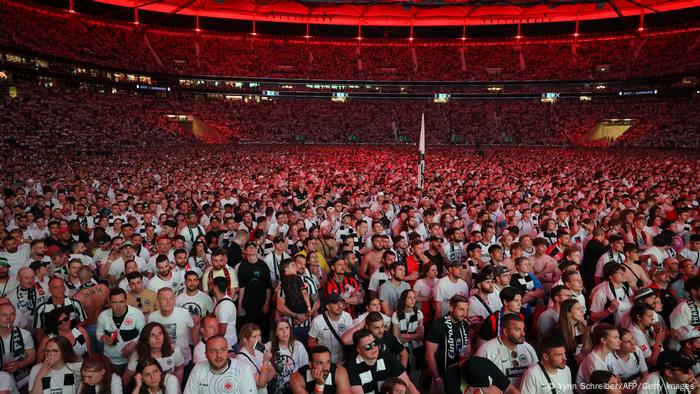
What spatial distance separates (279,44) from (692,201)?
41.7m

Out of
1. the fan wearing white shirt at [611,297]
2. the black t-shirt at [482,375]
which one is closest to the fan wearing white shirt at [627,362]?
the fan wearing white shirt at [611,297]

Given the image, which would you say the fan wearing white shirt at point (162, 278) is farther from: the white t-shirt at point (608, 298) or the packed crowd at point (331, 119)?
the packed crowd at point (331, 119)

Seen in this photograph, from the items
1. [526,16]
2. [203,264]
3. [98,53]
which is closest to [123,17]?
[98,53]

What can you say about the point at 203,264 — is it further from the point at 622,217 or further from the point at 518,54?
the point at 518,54

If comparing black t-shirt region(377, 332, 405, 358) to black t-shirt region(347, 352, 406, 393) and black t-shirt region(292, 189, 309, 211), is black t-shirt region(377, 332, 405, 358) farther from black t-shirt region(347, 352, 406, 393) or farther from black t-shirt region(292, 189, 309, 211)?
black t-shirt region(292, 189, 309, 211)

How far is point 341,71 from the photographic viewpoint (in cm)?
4447

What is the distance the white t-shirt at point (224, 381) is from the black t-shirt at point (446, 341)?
5.69ft

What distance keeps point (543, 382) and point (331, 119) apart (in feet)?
133

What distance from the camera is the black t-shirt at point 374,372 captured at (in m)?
3.55

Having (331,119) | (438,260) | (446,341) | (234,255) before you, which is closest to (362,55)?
(331,119)

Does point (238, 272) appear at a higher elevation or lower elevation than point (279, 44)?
lower

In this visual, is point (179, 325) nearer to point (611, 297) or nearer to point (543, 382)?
point (543, 382)

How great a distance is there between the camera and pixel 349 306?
5344 millimetres

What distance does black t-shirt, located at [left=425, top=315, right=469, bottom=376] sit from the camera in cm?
420
